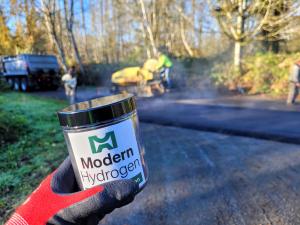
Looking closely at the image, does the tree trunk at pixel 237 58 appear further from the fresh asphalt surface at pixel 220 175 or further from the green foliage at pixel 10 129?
the green foliage at pixel 10 129

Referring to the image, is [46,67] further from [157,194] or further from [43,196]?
[43,196]

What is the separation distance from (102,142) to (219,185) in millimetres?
2154

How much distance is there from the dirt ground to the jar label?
4.36 ft

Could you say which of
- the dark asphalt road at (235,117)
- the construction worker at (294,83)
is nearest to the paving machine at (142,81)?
the dark asphalt road at (235,117)

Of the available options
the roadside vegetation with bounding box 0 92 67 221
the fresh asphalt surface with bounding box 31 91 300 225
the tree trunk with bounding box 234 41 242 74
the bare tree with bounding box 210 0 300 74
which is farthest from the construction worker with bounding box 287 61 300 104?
the roadside vegetation with bounding box 0 92 67 221

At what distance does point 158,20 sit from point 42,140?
15.7 m

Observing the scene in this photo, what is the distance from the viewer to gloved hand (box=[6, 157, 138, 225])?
39.9 inches

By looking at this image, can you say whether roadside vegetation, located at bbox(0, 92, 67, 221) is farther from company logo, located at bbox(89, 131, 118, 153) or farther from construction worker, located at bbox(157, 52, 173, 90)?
construction worker, located at bbox(157, 52, 173, 90)

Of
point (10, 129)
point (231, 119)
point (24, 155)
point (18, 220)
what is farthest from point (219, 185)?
point (10, 129)

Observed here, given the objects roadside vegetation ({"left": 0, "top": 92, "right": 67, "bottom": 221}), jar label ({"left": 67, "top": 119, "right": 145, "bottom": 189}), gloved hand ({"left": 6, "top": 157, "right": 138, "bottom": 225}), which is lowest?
roadside vegetation ({"left": 0, "top": 92, "right": 67, "bottom": 221})

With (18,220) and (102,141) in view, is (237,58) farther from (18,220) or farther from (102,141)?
(18,220)

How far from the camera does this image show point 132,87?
11.1 metres

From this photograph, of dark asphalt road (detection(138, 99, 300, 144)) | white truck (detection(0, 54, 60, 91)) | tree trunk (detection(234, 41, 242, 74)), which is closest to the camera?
dark asphalt road (detection(138, 99, 300, 144))

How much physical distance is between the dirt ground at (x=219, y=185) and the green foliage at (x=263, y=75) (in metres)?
6.72
